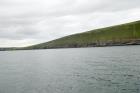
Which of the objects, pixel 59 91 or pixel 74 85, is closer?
pixel 59 91

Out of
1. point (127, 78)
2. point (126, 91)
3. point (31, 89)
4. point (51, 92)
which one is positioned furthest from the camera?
point (127, 78)

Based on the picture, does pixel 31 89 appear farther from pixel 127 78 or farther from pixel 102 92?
pixel 127 78

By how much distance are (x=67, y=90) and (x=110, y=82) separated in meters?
9.58

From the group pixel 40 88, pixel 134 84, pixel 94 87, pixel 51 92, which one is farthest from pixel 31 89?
pixel 134 84

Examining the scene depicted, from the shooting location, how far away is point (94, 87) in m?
39.0

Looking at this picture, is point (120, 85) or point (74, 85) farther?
point (74, 85)

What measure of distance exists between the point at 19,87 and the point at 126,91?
21.1 metres

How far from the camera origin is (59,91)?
3769 cm

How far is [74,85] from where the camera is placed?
41781mm

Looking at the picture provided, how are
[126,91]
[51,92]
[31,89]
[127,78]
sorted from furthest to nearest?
[127,78] → [31,89] → [51,92] → [126,91]

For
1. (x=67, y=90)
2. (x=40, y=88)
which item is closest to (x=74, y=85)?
(x=67, y=90)

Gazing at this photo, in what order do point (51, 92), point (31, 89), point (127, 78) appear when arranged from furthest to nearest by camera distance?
1. point (127, 78)
2. point (31, 89)
3. point (51, 92)

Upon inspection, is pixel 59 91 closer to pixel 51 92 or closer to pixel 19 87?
pixel 51 92

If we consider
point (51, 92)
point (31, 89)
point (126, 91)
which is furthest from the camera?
point (31, 89)
